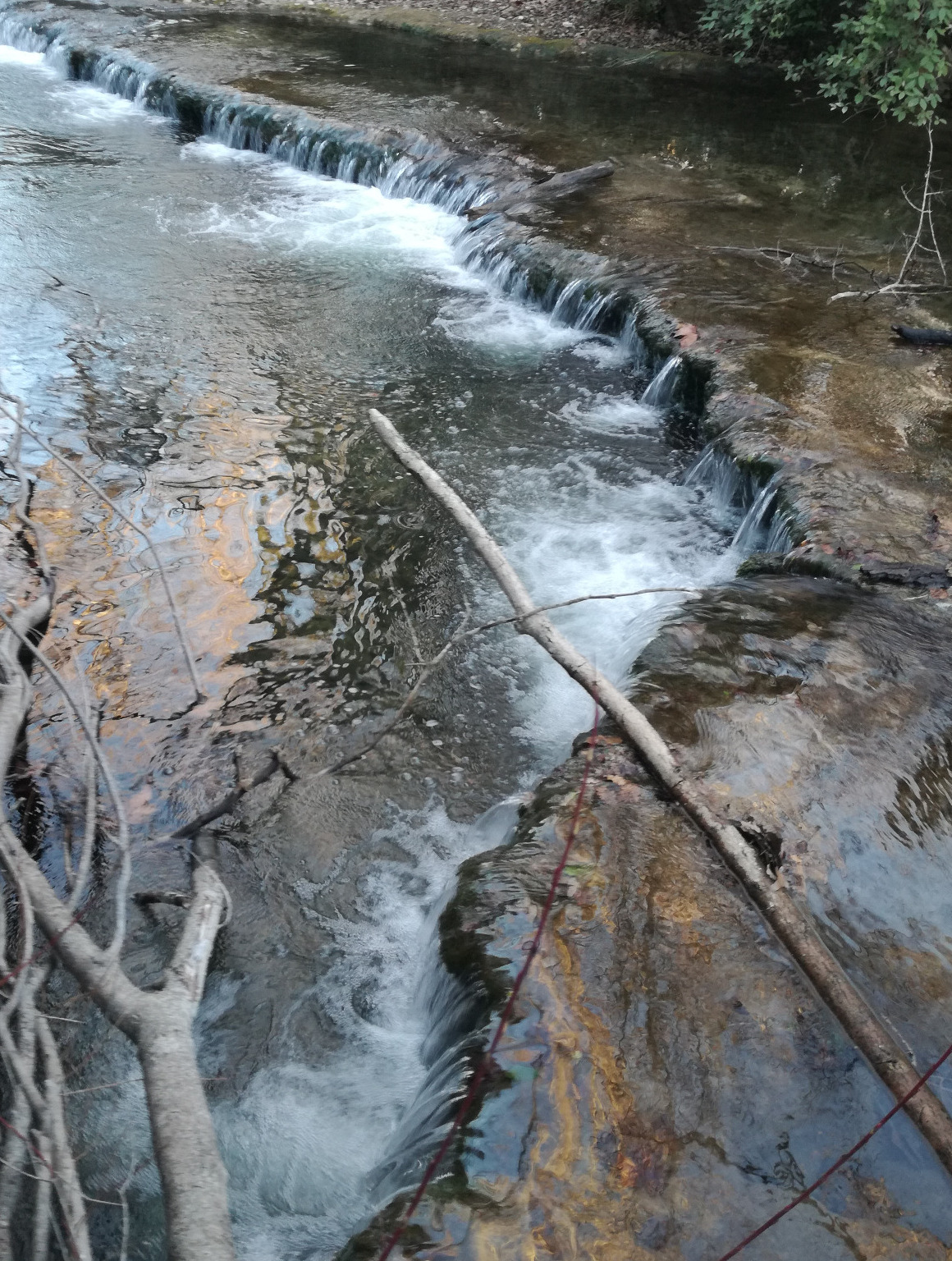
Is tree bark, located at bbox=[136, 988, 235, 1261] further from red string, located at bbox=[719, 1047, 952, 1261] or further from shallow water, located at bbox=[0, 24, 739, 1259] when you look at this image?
red string, located at bbox=[719, 1047, 952, 1261]

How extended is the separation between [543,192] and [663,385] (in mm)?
3489

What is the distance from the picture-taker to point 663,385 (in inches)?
279

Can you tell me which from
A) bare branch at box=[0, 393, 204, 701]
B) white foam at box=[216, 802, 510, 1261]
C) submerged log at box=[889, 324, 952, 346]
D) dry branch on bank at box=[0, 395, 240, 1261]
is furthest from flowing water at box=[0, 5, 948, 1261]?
submerged log at box=[889, 324, 952, 346]

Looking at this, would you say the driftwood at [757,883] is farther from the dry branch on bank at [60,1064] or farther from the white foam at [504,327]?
the white foam at [504,327]

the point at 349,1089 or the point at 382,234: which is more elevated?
the point at 382,234

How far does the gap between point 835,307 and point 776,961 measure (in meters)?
5.86

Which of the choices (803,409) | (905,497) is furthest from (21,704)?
(803,409)

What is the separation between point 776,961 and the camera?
3.04 m

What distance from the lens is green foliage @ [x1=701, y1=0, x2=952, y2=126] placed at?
884 cm

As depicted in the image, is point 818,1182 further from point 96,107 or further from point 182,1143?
point 96,107

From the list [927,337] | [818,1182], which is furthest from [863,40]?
[818,1182]

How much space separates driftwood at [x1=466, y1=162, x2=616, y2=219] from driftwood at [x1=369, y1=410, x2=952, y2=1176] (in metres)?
6.31

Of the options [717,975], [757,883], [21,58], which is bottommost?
[717,975]

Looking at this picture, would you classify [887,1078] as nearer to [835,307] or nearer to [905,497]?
[905,497]
